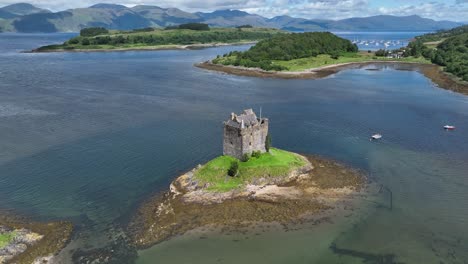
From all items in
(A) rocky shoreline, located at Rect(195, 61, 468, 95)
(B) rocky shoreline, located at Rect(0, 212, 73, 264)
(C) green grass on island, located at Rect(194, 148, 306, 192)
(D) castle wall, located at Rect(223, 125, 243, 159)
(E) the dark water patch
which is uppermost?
(A) rocky shoreline, located at Rect(195, 61, 468, 95)

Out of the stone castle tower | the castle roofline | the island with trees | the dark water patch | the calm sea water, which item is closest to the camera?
the dark water patch

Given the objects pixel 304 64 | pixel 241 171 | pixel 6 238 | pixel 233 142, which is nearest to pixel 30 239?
pixel 6 238

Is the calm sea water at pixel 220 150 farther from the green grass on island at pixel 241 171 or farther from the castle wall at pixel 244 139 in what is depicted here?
the castle wall at pixel 244 139

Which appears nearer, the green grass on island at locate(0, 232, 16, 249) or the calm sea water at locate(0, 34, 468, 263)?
the green grass on island at locate(0, 232, 16, 249)

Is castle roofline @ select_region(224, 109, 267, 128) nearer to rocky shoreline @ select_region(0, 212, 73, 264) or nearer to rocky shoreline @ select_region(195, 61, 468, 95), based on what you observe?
rocky shoreline @ select_region(0, 212, 73, 264)

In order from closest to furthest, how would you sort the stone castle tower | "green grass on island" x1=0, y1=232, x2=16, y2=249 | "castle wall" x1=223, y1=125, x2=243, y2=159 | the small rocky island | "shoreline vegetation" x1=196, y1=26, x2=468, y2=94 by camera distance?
"green grass on island" x1=0, y1=232, x2=16, y2=249, the small rocky island, the stone castle tower, "castle wall" x1=223, y1=125, x2=243, y2=159, "shoreline vegetation" x1=196, y1=26, x2=468, y2=94

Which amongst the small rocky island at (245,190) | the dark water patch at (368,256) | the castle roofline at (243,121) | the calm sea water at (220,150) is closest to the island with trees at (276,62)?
the calm sea water at (220,150)

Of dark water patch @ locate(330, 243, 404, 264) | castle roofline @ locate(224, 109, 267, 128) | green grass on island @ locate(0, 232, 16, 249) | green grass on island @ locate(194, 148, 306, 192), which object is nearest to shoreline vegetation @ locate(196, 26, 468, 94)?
castle roofline @ locate(224, 109, 267, 128)

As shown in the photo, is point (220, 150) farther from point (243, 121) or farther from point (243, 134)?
point (243, 134)
